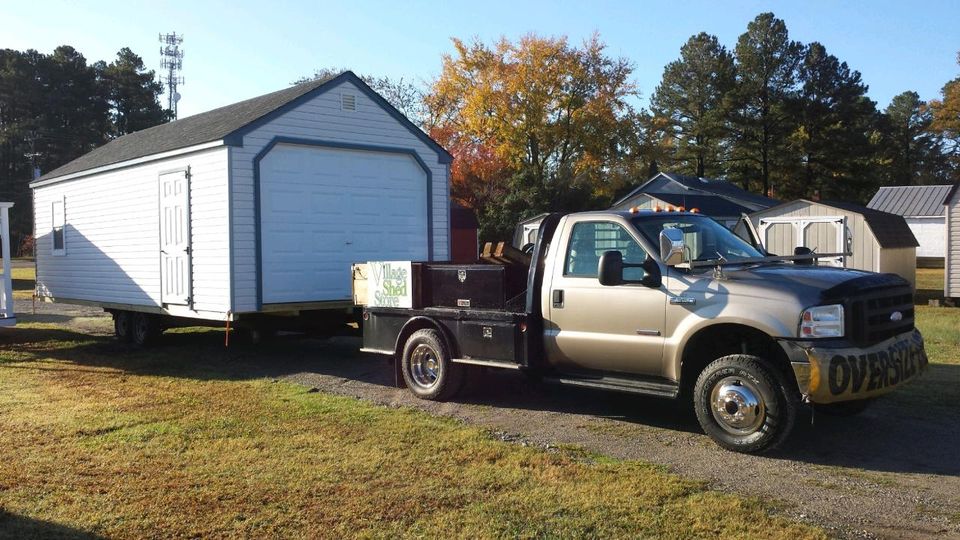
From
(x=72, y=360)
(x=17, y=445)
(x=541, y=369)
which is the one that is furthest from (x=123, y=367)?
(x=541, y=369)

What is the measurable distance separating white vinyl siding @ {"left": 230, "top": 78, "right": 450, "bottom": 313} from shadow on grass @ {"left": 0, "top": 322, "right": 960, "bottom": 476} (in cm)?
144

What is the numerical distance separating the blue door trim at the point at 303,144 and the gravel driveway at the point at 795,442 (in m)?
1.64

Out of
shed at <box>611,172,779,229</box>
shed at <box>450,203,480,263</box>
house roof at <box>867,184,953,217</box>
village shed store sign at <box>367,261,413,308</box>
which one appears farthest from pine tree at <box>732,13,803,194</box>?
village shed store sign at <box>367,261,413,308</box>

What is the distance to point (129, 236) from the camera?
13.1 meters

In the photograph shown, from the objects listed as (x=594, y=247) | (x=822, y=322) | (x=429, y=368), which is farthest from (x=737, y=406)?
(x=429, y=368)

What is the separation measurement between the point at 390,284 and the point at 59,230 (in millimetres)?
9345

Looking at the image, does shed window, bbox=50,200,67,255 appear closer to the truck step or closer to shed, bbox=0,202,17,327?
shed, bbox=0,202,17,327

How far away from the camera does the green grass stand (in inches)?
189

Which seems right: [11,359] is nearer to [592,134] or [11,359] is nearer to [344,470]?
[344,470]

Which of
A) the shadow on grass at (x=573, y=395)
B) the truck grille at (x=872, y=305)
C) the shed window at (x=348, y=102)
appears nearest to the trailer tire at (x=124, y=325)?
the shadow on grass at (x=573, y=395)

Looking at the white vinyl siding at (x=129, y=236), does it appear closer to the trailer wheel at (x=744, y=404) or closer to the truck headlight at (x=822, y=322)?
the trailer wheel at (x=744, y=404)

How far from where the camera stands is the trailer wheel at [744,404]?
6137mm

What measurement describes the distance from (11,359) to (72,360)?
0.94 metres

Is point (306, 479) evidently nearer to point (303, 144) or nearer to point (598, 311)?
point (598, 311)
